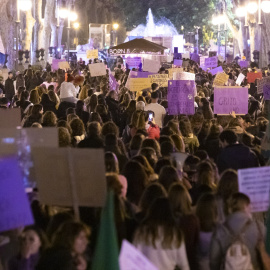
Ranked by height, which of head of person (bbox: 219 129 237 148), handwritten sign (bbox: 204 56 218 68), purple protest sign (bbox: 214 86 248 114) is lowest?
head of person (bbox: 219 129 237 148)

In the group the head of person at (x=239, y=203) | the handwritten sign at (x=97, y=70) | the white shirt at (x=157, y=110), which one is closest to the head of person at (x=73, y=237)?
the head of person at (x=239, y=203)

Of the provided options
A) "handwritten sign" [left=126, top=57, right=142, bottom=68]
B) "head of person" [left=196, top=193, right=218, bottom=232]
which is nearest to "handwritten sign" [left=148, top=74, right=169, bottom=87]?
"handwritten sign" [left=126, top=57, right=142, bottom=68]

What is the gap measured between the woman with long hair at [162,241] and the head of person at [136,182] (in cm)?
175

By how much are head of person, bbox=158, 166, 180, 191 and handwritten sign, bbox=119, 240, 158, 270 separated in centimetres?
241

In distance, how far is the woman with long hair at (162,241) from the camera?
602 centimetres

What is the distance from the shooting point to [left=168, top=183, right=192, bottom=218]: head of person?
6691mm

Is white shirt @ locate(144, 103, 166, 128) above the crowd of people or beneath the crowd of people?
above

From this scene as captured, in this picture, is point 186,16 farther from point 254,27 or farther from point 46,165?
point 46,165

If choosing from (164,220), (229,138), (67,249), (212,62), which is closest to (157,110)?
(229,138)

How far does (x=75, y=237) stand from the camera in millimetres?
5840

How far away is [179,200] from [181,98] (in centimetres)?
803

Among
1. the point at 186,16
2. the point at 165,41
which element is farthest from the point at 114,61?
the point at 186,16

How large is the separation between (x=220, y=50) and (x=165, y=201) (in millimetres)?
58509

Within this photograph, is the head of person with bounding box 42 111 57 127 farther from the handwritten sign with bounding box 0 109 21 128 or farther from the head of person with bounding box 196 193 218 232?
the head of person with bounding box 196 193 218 232
